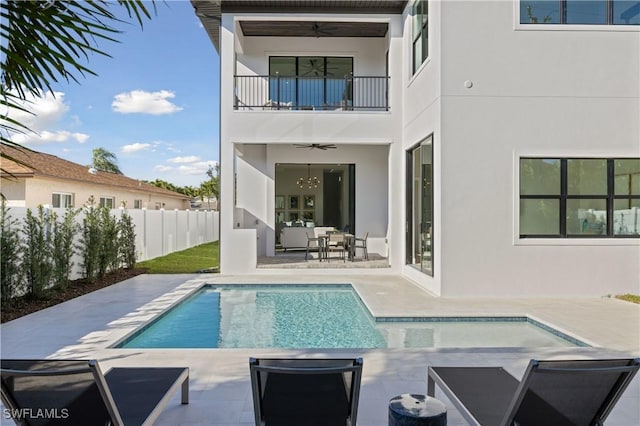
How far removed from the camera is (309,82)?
47.1 ft

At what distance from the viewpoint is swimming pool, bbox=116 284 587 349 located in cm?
643

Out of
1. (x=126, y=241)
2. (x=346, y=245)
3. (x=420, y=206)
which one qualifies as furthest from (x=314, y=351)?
(x=126, y=241)

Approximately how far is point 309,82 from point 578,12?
7.81 meters

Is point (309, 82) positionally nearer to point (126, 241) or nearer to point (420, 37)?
point (420, 37)

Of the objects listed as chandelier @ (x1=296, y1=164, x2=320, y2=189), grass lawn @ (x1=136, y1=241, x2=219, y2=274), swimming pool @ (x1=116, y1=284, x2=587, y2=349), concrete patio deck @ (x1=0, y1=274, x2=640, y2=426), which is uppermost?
chandelier @ (x1=296, y1=164, x2=320, y2=189)

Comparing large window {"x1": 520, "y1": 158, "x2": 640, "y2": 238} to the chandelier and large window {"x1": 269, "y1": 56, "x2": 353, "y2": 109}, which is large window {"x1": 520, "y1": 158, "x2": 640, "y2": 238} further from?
the chandelier

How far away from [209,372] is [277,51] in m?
12.0

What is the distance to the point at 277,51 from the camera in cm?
1438

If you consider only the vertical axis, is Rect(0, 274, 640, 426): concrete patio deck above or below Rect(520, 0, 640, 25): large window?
below

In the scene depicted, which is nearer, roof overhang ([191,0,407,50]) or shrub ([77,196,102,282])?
shrub ([77,196,102,282])

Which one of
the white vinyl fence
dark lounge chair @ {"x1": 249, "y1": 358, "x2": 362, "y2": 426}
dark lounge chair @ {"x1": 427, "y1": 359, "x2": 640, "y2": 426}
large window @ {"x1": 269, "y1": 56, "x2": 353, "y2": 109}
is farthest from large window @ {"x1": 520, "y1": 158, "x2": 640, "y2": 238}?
the white vinyl fence

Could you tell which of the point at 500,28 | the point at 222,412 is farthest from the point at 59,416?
the point at 500,28

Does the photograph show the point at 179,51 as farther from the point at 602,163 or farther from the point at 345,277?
the point at 602,163

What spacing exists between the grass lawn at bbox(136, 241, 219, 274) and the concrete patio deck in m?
3.18
